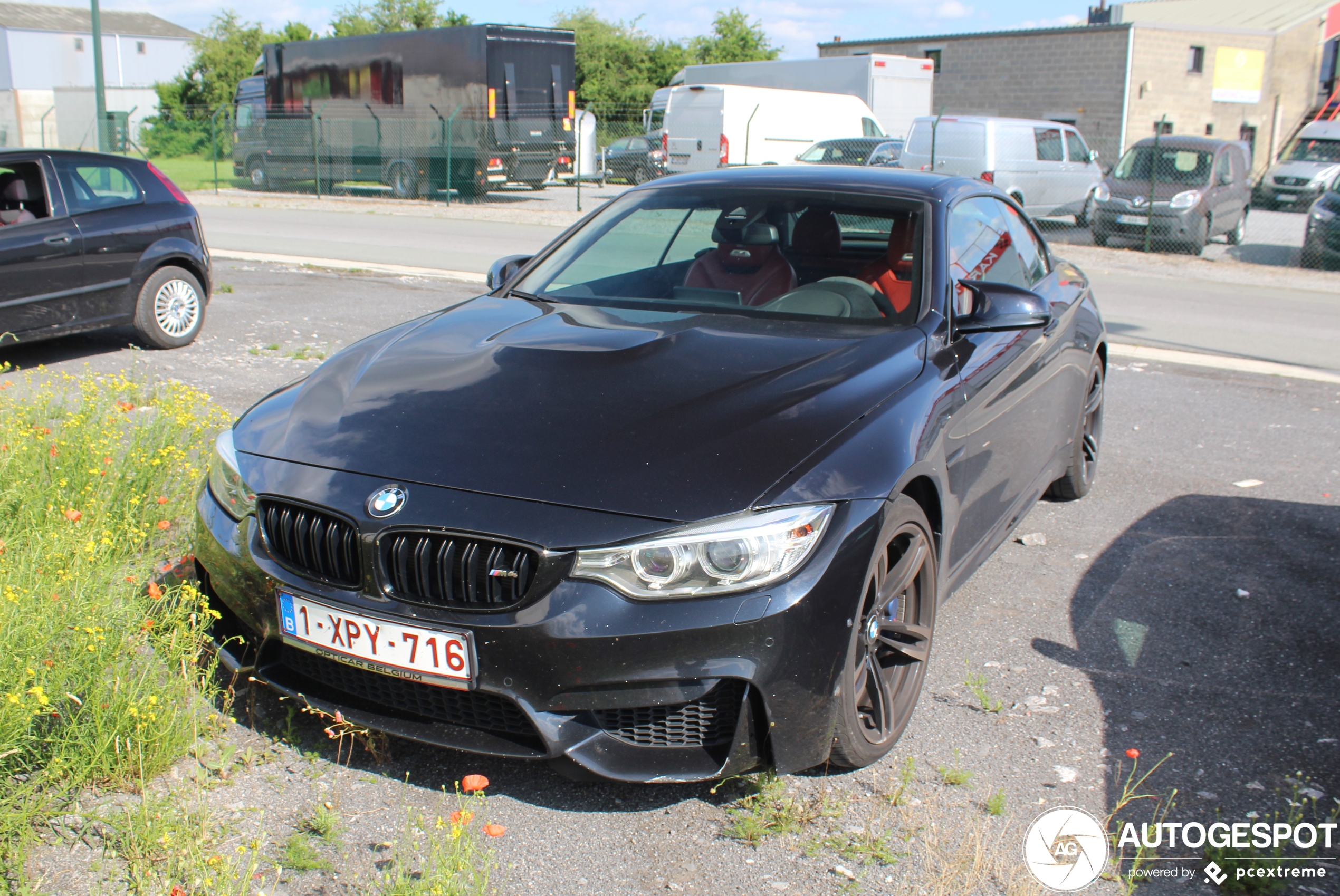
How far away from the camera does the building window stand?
3681 centimetres

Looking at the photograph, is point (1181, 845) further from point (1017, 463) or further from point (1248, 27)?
point (1248, 27)

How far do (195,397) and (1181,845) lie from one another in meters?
4.38

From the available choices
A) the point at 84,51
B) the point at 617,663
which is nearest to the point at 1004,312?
the point at 617,663

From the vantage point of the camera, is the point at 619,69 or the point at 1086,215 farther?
the point at 619,69

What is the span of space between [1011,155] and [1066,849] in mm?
18153

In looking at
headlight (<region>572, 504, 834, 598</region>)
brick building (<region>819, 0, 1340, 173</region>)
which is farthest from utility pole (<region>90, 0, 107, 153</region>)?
brick building (<region>819, 0, 1340, 173</region>)

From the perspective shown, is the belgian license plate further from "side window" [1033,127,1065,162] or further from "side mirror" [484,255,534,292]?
"side window" [1033,127,1065,162]

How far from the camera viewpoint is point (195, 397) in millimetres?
5180

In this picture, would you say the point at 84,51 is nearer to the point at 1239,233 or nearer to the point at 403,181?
the point at 403,181

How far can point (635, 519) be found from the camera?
2.55 meters

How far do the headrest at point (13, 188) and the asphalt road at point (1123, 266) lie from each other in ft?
16.4

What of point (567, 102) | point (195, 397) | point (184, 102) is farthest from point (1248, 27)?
point (184, 102)

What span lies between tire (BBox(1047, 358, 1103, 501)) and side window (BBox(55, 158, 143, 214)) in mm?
6775
